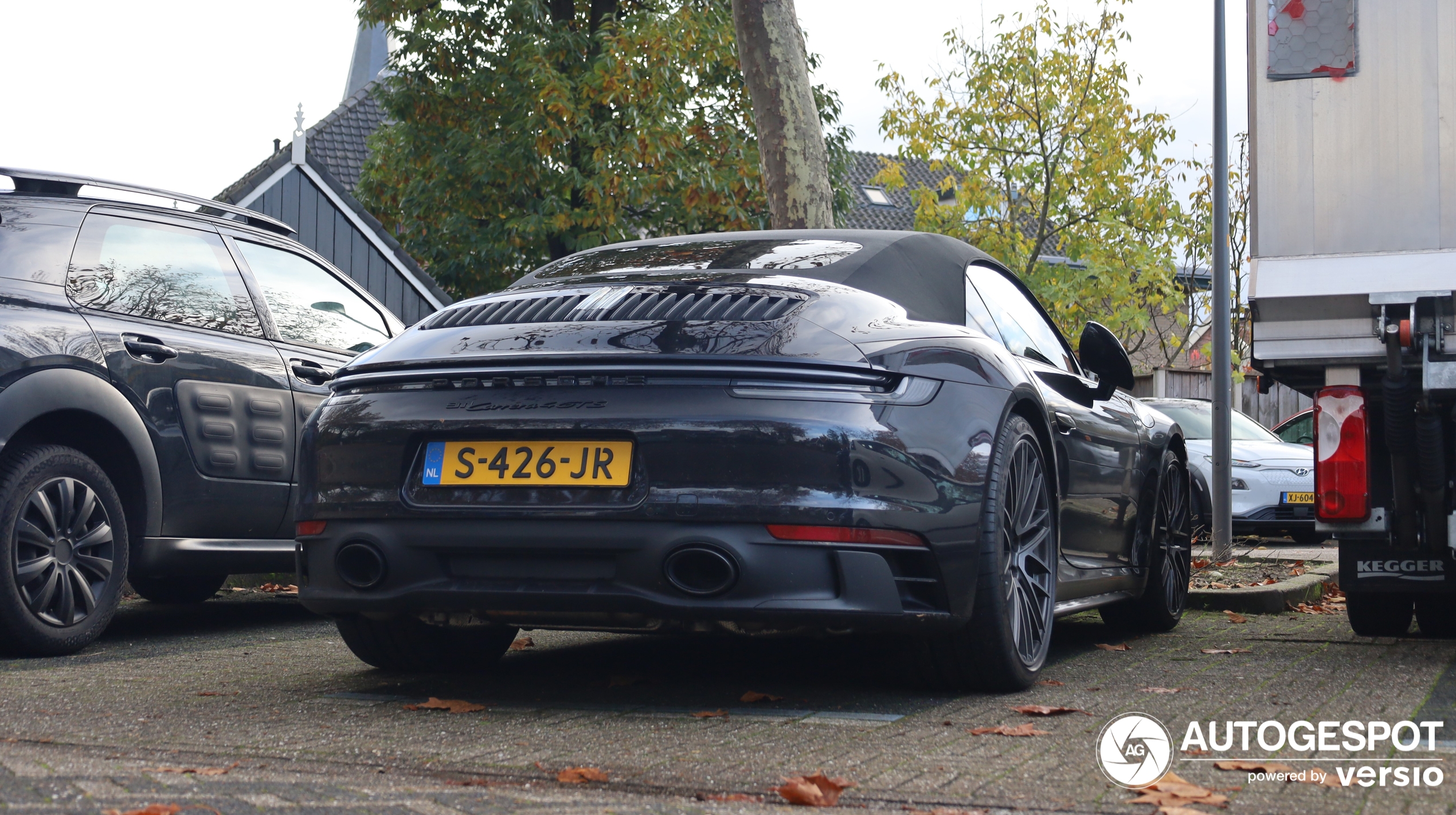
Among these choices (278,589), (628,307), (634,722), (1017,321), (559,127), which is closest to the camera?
(634,722)

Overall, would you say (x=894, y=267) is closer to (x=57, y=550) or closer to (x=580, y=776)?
(x=580, y=776)

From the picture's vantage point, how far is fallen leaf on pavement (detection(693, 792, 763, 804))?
9.23 ft

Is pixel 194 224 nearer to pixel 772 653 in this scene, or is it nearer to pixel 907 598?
pixel 772 653

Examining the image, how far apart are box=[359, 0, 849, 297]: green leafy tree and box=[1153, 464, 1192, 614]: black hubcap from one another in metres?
15.8

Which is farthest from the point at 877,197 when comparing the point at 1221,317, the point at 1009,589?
the point at 1009,589

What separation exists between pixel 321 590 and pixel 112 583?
1.65 m

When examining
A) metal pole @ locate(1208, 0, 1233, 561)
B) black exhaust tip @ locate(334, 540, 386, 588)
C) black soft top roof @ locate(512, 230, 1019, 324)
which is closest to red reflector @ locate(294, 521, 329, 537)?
black exhaust tip @ locate(334, 540, 386, 588)

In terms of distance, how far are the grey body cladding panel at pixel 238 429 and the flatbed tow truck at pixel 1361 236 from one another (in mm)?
3641

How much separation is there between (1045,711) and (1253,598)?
11.7 ft

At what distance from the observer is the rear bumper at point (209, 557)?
17.8 feet

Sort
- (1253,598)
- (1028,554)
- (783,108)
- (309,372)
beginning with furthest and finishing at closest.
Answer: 1. (783,108)
2. (1253,598)
3. (309,372)
4. (1028,554)

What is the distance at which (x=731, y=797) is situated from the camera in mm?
2840

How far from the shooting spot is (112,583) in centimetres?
524

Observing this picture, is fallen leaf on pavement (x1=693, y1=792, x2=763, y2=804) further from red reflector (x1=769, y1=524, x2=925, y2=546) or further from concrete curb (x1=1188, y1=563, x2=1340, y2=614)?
concrete curb (x1=1188, y1=563, x2=1340, y2=614)
